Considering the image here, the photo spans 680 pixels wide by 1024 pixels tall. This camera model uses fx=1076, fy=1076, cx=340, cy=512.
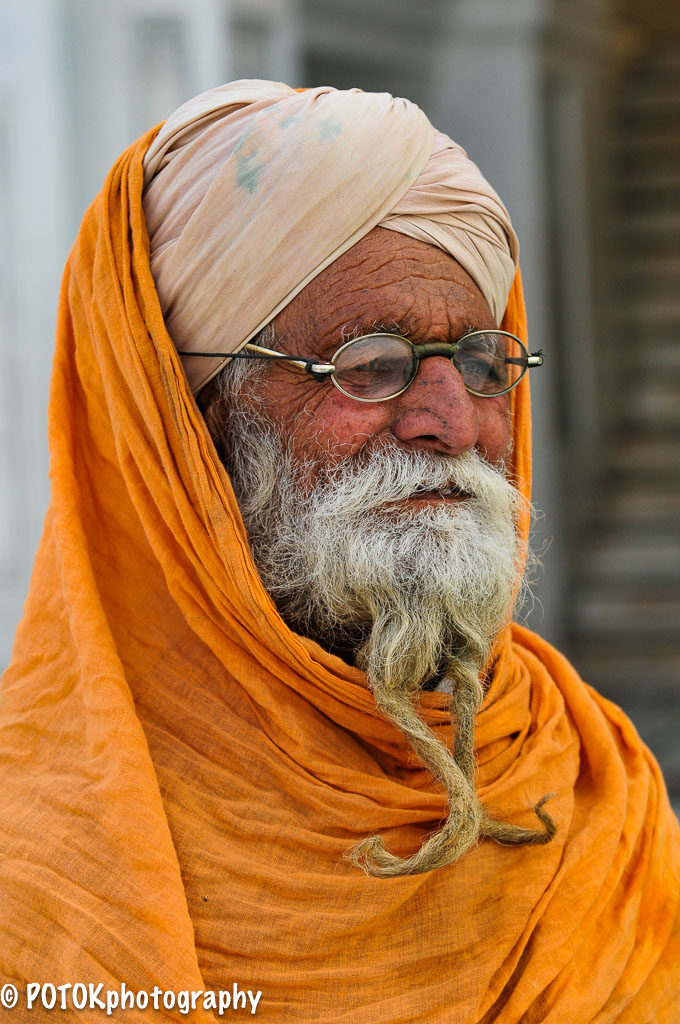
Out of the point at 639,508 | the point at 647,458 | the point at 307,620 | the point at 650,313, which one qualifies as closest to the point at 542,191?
the point at 650,313

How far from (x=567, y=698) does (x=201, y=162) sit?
A: 119cm

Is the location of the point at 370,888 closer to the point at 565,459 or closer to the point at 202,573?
the point at 202,573

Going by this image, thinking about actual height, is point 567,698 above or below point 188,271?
below

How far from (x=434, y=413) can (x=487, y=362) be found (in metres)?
0.19

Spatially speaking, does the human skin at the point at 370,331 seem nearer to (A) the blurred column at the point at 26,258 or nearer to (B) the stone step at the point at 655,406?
(A) the blurred column at the point at 26,258

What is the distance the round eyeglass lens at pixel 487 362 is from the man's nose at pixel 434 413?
6 centimetres

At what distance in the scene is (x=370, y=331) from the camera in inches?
69.5

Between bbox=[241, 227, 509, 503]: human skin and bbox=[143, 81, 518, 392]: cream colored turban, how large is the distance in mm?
32

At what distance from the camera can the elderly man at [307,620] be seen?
160 centimetres

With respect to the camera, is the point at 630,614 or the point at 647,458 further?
the point at 647,458

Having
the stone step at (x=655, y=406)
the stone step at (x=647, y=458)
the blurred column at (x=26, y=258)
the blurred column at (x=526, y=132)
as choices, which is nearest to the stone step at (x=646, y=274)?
the stone step at (x=655, y=406)

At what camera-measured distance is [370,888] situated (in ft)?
5.37

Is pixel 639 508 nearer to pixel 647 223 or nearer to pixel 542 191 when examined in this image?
pixel 542 191

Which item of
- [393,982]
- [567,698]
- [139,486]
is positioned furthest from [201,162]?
[393,982]
